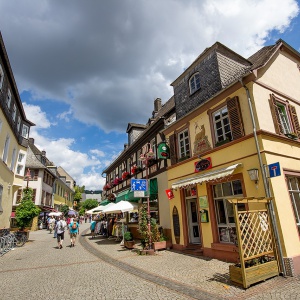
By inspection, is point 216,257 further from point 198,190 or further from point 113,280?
point 113,280

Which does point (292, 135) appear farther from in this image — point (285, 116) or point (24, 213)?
point (24, 213)

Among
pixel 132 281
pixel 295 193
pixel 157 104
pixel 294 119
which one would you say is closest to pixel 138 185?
pixel 132 281

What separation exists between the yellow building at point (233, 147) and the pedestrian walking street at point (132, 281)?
1.37 meters

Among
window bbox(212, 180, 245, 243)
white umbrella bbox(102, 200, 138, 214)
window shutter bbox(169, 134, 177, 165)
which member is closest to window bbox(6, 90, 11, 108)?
white umbrella bbox(102, 200, 138, 214)

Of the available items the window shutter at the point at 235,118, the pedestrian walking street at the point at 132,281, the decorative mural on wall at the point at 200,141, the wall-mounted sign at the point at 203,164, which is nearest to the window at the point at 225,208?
the wall-mounted sign at the point at 203,164

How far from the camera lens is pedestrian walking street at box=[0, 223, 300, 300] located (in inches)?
209

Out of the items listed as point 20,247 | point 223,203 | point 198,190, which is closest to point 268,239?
point 223,203

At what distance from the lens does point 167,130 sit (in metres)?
13.2

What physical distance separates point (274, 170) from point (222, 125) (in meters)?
3.13

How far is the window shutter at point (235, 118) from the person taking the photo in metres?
8.48

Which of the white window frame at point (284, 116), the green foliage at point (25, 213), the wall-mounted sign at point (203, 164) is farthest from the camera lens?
the green foliage at point (25, 213)

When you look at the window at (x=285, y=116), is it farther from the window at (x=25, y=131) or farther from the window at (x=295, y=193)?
the window at (x=25, y=131)

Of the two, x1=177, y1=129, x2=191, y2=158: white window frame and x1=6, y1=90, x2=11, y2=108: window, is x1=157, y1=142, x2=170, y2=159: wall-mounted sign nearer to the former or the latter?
x1=177, y1=129, x2=191, y2=158: white window frame

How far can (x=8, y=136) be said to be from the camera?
1605cm
